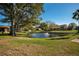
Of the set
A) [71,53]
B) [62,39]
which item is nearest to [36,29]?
[62,39]

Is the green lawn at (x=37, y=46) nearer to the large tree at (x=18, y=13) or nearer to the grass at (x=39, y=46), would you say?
the grass at (x=39, y=46)

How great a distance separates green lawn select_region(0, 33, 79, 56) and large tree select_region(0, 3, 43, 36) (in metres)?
0.23

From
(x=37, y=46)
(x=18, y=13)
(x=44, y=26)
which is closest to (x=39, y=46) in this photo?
(x=37, y=46)

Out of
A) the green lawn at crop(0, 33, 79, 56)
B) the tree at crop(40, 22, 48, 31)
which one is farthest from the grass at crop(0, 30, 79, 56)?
the tree at crop(40, 22, 48, 31)

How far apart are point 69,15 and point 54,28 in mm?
362

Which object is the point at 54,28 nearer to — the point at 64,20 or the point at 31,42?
the point at 64,20

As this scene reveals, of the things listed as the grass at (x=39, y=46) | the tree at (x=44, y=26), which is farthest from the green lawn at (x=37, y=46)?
the tree at (x=44, y=26)

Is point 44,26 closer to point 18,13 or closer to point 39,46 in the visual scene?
point 39,46

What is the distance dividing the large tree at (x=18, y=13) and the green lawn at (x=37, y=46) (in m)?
0.23

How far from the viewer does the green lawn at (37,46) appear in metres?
3.75

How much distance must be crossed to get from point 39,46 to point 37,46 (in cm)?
4

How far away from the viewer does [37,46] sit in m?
3.83

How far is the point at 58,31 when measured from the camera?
395 centimetres

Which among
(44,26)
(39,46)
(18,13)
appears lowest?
(39,46)
